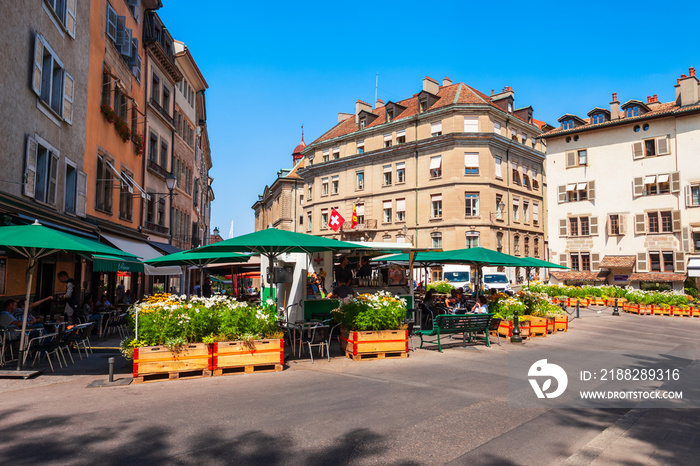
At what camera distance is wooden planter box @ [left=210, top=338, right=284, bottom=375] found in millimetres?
8578

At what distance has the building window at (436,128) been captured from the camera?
4355 cm

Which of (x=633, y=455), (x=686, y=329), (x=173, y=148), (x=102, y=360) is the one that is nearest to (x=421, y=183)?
(x=173, y=148)

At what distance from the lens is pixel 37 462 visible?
14.8 ft

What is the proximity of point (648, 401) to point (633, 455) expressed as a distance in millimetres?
2644

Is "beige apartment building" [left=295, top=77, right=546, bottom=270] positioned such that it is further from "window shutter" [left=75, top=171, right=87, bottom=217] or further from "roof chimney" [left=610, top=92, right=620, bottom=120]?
"window shutter" [left=75, top=171, right=87, bottom=217]

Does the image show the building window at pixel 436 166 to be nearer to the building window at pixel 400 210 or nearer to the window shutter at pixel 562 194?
the building window at pixel 400 210

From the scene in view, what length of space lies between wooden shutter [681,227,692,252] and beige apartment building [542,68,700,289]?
0.22ft

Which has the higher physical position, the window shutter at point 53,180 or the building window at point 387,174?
the building window at point 387,174

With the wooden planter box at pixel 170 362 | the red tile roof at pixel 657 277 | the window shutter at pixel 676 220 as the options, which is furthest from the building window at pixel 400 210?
the wooden planter box at pixel 170 362

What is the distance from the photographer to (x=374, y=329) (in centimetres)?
1045

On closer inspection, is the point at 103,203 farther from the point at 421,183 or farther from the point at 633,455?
the point at 421,183

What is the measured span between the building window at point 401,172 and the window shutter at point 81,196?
32331 mm

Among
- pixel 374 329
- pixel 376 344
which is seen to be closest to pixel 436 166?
pixel 374 329

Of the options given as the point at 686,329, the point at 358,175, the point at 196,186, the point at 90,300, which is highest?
the point at 358,175
